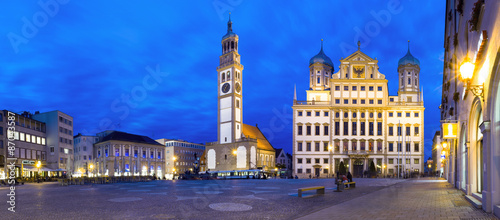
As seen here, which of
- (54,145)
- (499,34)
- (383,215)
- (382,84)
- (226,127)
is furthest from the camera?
(226,127)

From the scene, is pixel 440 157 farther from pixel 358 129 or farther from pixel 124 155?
pixel 124 155

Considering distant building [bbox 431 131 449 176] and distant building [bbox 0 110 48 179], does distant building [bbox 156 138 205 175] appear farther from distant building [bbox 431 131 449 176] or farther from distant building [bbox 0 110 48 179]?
distant building [bbox 431 131 449 176]

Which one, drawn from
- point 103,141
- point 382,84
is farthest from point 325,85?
point 103,141

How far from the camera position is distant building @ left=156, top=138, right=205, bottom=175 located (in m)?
145

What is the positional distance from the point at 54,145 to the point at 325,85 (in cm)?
6490

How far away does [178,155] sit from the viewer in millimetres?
148500

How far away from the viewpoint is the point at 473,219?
36.7 ft

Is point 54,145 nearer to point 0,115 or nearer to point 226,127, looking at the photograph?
point 0,115

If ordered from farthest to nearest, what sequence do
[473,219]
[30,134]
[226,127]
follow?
[226,127], [30,134], [473,219]

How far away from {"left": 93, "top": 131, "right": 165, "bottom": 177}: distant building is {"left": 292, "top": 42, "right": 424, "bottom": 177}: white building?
4519cm

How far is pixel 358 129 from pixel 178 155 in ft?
279

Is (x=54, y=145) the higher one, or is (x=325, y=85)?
(x=325, y=85)

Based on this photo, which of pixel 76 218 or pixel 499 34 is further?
pixel 76 218

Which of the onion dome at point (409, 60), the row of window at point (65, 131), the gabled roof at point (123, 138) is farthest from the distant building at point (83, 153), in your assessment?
the onion dome at point (409, 60)
